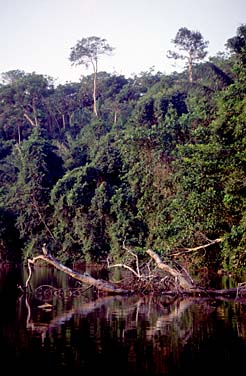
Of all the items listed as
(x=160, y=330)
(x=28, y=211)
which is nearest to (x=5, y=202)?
(x=28, y=211)

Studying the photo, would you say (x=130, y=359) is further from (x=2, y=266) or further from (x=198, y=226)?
(x=2, y=266)

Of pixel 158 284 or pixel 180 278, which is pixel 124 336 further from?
pixel 158 284

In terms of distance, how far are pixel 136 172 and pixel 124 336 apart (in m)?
23.6

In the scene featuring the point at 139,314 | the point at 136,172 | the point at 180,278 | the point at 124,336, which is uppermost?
the point at 136,172

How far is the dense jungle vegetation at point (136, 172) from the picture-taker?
62.0 feet

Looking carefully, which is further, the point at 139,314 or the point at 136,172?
the point at 136,172

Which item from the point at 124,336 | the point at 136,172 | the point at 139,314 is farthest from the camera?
the point at 136,172

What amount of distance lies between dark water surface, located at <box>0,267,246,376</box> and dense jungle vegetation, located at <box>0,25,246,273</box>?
11.0 ft

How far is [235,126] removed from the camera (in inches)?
788

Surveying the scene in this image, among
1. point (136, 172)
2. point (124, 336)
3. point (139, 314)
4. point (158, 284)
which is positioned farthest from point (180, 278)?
point (136, 172)

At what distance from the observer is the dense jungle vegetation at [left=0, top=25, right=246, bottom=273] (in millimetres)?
18891

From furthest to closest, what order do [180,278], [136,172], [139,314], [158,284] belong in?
[136,172]
[158,284]
[180,278]
[139,314]

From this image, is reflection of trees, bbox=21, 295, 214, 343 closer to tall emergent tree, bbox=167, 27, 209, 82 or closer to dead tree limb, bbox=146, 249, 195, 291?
dead tree limb, bbox=146, 249, 195, 291

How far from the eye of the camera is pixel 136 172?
34.8 m
